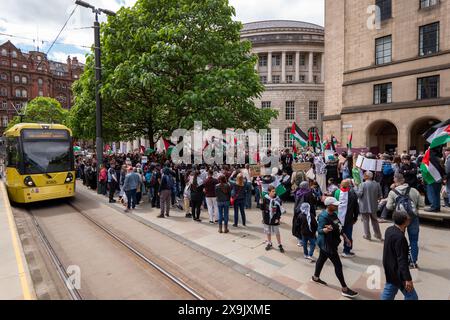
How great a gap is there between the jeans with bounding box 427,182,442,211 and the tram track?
757 centimetres

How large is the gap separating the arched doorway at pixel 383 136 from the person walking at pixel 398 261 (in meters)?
22.6

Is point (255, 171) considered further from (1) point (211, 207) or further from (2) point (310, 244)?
(2) point (310, 244)

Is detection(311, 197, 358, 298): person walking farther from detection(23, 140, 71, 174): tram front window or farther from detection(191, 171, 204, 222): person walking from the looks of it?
detection(23, 140, 71, 174): tram front window

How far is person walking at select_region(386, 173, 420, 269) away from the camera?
581 centimetres

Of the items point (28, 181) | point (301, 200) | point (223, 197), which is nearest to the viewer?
point (301, 200)

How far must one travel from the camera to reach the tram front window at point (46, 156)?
10.7 meters

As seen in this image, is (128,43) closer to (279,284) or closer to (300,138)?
(300,138)

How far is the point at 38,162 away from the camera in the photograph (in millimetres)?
10898

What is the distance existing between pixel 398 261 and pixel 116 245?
6.60m

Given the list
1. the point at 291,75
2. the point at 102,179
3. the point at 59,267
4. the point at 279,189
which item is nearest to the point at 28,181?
the point at 102,179

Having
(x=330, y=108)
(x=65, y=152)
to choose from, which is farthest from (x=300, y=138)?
(x=330, y=108)

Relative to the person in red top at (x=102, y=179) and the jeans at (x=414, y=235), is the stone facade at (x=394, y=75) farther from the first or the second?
the person in red top at (x=102, y=179)

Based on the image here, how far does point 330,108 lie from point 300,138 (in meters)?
17.6

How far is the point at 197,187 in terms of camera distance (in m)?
9.67
